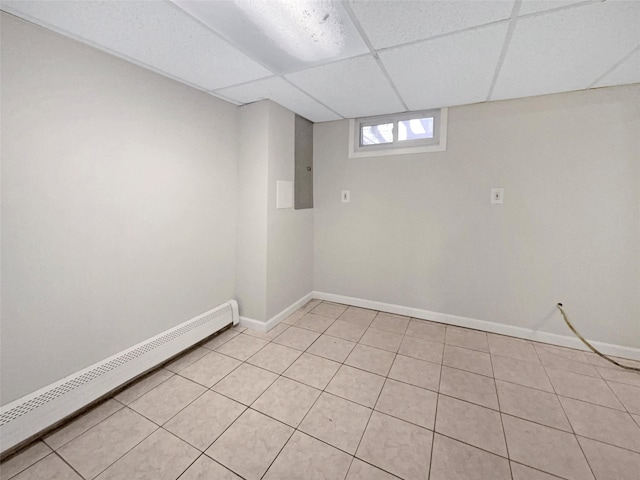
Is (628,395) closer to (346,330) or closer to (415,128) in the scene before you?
(346,330)

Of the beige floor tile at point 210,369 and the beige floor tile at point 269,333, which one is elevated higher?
the beige floor tile at point 269,333

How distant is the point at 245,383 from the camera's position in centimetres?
198

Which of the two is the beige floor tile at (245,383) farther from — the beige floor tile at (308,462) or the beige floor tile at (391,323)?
the beige floor tile at (391,323)

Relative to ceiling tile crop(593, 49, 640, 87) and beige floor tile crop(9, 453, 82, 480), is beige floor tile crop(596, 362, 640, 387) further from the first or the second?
beige floor tile crop(9, 453, 82, 480)

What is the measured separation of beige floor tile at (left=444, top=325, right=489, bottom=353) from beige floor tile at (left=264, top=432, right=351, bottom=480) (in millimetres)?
1648

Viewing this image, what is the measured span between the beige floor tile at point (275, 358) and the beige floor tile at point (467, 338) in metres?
1.52

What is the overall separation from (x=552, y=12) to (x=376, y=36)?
0.88 m

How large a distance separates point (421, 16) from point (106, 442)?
9.55ft

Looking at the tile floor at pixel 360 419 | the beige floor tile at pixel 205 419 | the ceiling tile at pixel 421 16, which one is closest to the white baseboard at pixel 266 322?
the tile floor at pixel 360 419

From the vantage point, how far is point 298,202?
3.21 meters

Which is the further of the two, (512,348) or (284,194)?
(284,194)

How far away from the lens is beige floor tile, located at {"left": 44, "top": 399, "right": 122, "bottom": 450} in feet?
4.92

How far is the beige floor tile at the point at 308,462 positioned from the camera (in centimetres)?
132

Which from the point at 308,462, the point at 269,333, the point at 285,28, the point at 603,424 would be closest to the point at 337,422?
the point at 308,462
